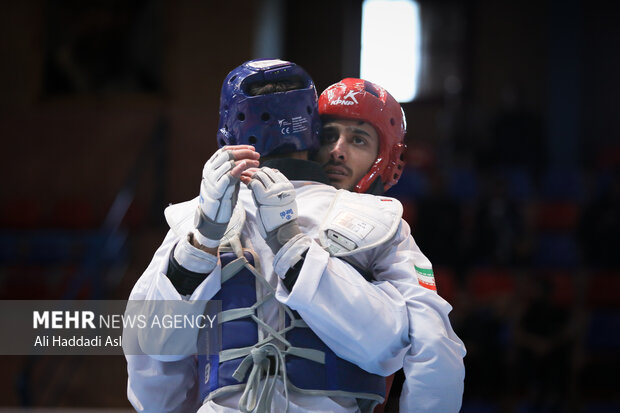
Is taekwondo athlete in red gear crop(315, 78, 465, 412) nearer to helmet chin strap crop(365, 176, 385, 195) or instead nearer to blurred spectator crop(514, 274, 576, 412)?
helmet chin strap crop(365, 176, 385, 195)

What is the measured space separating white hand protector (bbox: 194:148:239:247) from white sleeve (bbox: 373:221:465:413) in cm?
55

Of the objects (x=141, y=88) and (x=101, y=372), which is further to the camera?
(x=141, y=88)

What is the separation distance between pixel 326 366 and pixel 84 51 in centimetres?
832

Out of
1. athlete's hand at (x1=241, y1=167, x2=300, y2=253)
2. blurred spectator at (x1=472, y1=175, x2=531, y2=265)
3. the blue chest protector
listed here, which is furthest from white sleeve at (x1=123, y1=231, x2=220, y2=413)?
blurred spectator at (x1=472, y1=175, x2=531, y2=265)

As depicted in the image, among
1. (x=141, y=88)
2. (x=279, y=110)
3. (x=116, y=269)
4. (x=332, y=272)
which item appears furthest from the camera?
(x=141, y=88)

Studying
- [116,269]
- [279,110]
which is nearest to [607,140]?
[116,269]

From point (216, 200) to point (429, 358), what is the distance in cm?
72

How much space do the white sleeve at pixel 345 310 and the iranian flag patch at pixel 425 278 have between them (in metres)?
0.13

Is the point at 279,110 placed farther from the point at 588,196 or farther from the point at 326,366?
the point at 588,196

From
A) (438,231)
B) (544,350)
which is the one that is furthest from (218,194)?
(438,231)

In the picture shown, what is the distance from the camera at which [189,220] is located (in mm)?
2182

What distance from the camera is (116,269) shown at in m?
7.04

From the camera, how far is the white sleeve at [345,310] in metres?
1.97

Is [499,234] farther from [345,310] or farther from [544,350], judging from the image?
[345,310]
